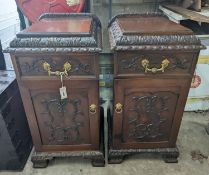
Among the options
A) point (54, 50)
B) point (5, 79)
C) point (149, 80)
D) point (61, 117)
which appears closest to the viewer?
point (54, 50)

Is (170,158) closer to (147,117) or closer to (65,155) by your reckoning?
(147,117)

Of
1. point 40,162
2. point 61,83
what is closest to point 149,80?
point 61,83

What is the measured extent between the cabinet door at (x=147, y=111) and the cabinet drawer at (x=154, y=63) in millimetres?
49

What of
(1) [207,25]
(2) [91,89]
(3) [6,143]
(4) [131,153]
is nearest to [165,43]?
(2) [91,89]

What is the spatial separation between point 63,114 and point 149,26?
2.14ft

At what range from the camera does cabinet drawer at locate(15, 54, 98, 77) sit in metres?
0.96

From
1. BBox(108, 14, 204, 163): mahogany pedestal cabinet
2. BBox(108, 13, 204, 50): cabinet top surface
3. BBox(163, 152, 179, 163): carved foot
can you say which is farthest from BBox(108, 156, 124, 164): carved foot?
BBox(108, 13, 204, 50): cabinet top surface

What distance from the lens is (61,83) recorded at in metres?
1.03

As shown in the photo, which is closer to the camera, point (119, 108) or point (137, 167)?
point (119, 108)

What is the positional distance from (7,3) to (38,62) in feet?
4.41

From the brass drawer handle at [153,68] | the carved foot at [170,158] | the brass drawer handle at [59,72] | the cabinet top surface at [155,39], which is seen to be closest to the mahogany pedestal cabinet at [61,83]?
the brass drawer handle at [59,72]

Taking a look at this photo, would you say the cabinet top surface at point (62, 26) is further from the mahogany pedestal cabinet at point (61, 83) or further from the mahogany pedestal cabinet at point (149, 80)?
the mahogany pedestal cabinet at point (149, 80)

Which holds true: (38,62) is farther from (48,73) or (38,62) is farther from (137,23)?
(137,23)

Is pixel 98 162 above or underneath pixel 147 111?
underneath
